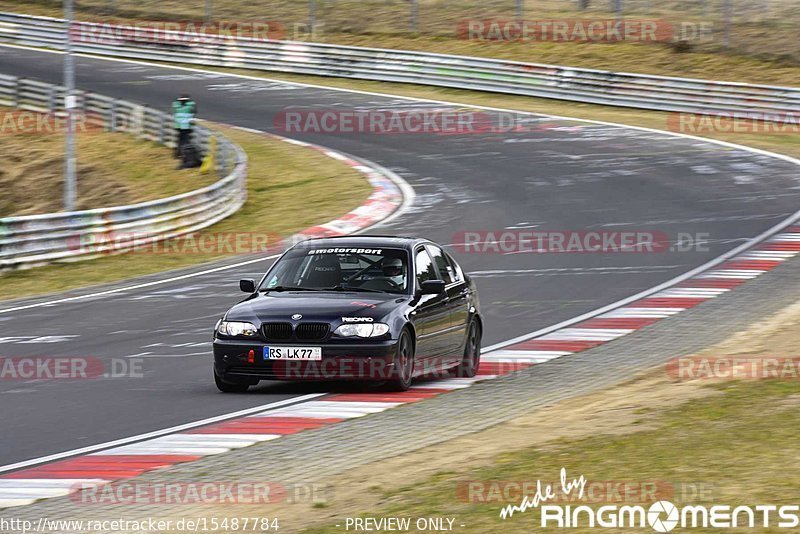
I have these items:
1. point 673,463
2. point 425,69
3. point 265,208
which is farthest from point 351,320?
point 425,69

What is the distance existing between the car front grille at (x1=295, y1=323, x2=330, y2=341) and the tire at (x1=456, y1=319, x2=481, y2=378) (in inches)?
81.5

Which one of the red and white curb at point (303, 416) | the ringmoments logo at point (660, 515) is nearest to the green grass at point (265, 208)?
the red and white curb at point (303, 416)

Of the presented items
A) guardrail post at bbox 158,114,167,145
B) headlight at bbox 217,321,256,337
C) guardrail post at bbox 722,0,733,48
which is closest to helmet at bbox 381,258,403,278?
headlight at bbox 217,321,256,337

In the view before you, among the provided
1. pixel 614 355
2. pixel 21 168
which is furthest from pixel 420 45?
pixel 614 355

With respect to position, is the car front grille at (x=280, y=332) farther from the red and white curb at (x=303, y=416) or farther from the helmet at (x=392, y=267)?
the helmet at (x=392, y=267)

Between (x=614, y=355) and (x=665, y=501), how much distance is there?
7150mm

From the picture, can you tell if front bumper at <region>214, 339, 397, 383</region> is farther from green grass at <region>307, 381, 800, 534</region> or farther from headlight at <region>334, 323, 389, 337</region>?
green grass at <region>307, 381, 800, 534</region>

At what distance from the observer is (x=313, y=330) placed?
456 inches

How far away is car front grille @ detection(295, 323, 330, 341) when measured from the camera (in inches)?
456

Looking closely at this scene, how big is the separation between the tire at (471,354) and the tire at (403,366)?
3.72 ft

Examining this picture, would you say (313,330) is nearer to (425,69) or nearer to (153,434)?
(153,434)

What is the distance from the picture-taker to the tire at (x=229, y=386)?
39.5 feet

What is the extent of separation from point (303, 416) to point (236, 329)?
123 centimetres

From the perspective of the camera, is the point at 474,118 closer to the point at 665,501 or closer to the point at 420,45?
the point at 420,45
